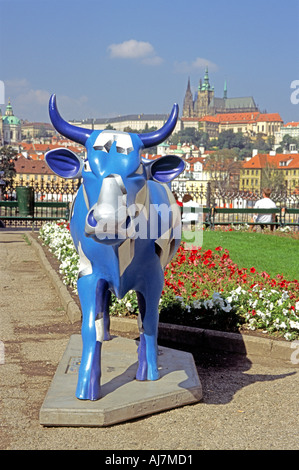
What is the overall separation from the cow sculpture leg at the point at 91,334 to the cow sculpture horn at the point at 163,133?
1.14 metres

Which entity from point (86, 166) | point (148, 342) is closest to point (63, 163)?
point (86, 166)

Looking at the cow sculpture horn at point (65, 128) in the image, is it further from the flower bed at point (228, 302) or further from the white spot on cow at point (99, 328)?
the flower bed at point (228, 302)

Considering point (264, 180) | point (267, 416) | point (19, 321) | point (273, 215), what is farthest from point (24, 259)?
point (264, 180)

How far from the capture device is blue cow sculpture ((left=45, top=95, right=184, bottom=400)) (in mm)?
4281

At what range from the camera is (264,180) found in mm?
108062

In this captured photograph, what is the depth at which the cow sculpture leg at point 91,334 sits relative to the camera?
501 centimetres

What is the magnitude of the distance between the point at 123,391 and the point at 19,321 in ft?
11.1

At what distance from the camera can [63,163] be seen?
4.91 m

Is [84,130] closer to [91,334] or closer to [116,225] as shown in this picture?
[116,225]

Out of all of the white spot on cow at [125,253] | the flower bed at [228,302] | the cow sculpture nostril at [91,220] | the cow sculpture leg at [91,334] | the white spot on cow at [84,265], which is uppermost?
the cow sculpture nostril at [91,220]

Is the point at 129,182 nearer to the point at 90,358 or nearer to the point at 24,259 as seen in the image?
the point at 90,358

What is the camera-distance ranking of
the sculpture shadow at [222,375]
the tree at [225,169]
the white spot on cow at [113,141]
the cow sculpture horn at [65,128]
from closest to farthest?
the white spot on cow at [113,141] → the cow sculpture horn at [65,128] → the sculpture shadow at [222,375] → the tree at [225,169]

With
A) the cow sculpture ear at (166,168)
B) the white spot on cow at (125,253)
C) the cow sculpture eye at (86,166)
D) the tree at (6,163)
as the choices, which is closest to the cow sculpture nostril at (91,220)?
the cow sculpture eye at (86,166)

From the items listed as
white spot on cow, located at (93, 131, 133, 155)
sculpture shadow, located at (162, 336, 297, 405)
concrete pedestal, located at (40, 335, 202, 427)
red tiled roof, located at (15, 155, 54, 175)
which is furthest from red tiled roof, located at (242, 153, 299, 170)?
white spot on cow, located at (93, 131, 133, 155)
